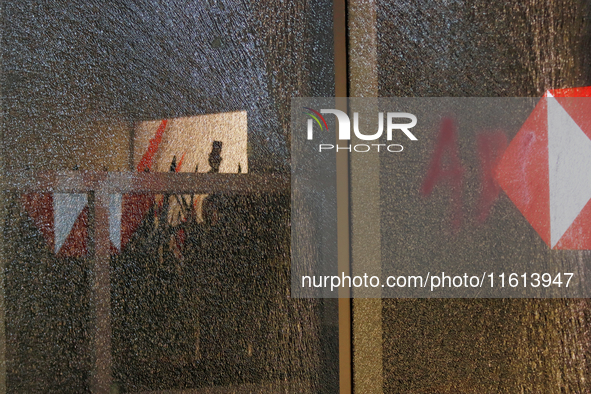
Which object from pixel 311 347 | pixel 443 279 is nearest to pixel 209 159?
pixel 311 347

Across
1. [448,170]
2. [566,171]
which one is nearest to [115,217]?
[448,170]

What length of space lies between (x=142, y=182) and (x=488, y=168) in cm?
85

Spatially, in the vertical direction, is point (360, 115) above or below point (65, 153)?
above

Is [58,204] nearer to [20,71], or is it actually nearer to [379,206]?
[20,71]

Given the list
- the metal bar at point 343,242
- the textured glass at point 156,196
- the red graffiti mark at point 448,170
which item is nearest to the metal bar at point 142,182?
A: the textured glass at point 156,196

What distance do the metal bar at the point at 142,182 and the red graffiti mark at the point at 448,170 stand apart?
0.36 meters

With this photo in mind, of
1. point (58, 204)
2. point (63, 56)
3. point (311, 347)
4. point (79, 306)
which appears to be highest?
point (63, 56)

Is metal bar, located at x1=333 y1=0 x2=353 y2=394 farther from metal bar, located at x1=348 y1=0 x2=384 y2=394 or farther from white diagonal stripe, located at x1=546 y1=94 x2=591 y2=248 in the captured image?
white diagonal stripe, located at x1=546 y1=94 x2=591 y2=248

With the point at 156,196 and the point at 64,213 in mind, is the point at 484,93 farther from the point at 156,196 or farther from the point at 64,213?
the point at 64,213

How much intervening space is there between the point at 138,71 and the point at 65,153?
0.84 ft

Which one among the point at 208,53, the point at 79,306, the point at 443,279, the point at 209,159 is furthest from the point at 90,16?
the point at 443,279

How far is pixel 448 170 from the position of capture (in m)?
0.96

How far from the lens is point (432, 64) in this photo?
96cm

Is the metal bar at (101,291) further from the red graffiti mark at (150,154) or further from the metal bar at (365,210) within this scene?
the metal bar at (365,210)
